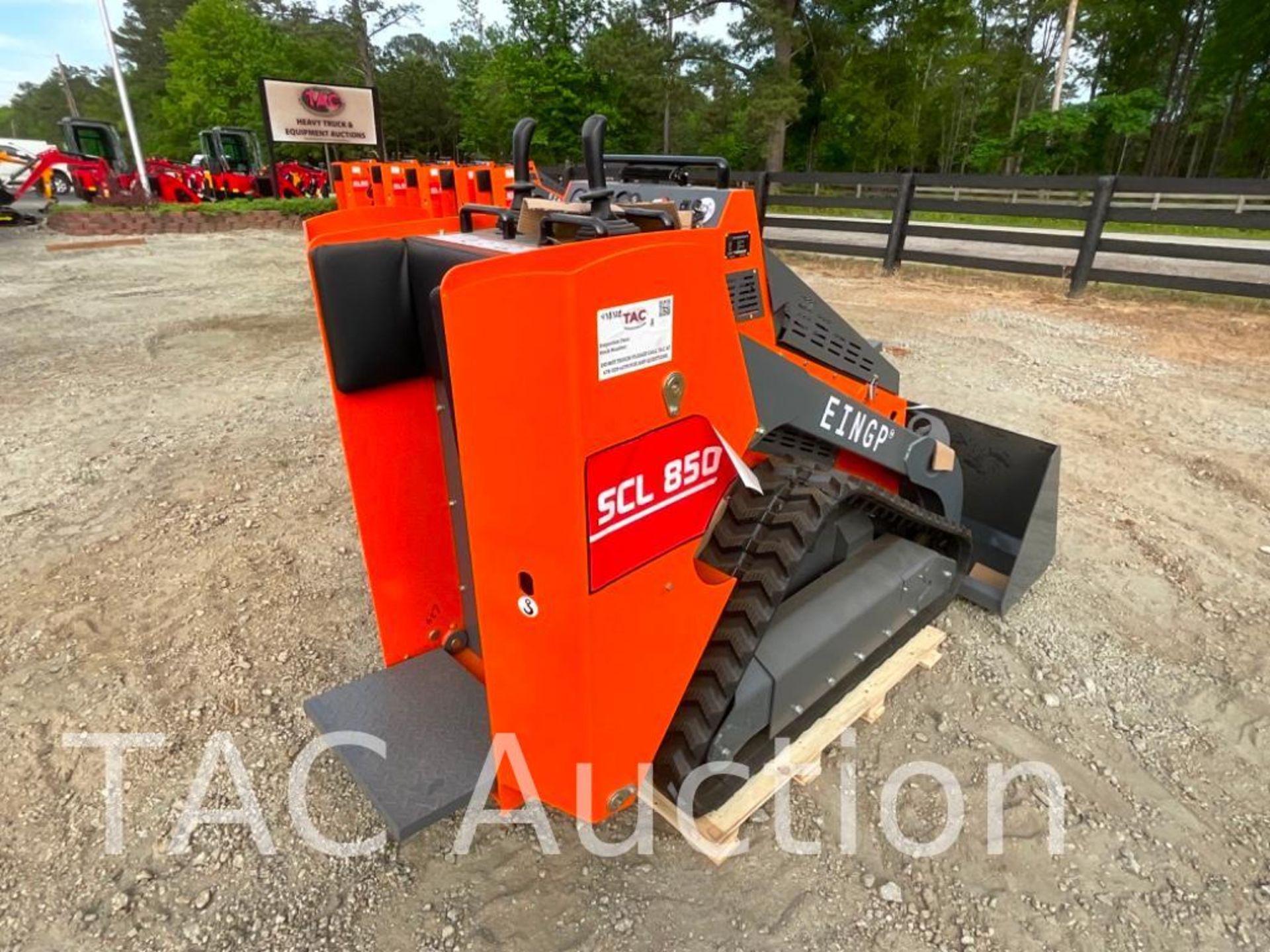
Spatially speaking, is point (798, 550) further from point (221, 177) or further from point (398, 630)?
point (221, 177)

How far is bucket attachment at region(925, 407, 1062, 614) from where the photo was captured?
121 inches

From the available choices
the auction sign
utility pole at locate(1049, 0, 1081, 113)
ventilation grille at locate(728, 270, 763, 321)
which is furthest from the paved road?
utility pole at locate(1049, 0, 1081, 113)

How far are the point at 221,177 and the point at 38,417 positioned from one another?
20.7 meters

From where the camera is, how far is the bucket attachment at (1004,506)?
3.08 metres

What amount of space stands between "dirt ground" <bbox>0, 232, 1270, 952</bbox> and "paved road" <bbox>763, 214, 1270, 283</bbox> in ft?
20.0

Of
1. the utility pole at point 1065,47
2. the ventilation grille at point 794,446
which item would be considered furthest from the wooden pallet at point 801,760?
the utility pole at point 1065,47

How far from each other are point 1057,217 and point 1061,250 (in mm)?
4029

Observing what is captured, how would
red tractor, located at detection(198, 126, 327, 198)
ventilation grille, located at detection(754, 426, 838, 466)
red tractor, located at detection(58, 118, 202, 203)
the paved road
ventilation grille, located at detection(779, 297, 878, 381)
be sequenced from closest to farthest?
ventilation grille, located at detection(754, 426, 838, 466) → ventilation grille, located at detection(779, 297, 878, 381) → the paved road → red tractor, located at detection(58, 118, 202, 203) → red tractor, located at detection(198, 126, 327, 198)

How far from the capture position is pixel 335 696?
2.20 metres

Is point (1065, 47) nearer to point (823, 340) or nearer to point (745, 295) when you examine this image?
point (823, 340)

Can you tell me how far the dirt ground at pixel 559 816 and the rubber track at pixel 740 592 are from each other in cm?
54

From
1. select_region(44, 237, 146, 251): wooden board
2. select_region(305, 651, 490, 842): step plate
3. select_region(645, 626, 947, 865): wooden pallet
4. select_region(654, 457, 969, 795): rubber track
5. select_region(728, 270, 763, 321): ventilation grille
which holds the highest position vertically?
select_region(728, 270, 763, 321): ventilation grille

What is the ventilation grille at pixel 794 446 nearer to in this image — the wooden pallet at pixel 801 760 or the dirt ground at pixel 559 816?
the wooden pallet at pixel 801 760

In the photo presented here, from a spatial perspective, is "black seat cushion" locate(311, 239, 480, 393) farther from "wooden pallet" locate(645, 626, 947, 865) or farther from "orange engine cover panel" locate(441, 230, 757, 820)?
"wooden pallet" locate(645, 626, 947, 865)
